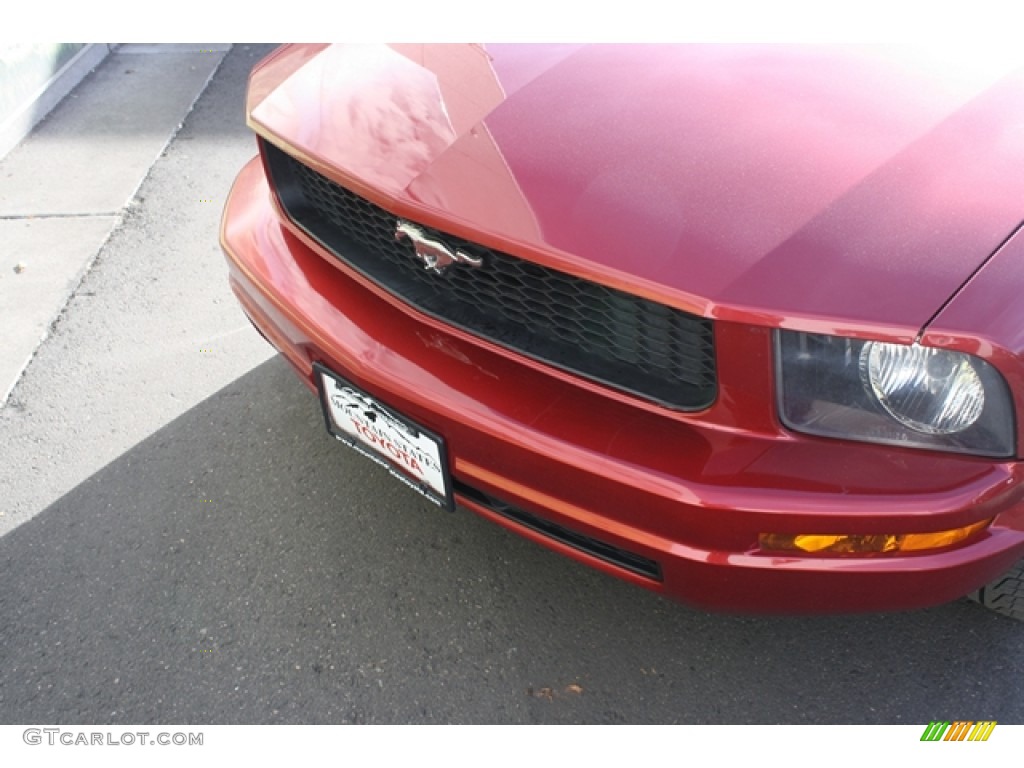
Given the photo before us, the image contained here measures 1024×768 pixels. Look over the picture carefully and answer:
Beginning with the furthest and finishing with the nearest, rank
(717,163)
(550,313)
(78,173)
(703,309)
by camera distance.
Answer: (78,173) < (550,313) < (717,163) < (703,309)

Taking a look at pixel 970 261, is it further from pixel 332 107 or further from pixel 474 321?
pixel 332 107

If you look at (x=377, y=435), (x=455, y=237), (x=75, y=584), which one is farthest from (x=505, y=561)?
(x=75, y=584)

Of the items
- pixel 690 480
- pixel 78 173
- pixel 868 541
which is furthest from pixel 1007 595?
pixel 78 173

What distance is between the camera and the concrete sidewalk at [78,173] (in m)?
3.13

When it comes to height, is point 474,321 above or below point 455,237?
below

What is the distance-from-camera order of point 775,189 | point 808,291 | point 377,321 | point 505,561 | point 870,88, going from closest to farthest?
point 808,291
point 775,189
point 870,88
point 377,321
point 505,561

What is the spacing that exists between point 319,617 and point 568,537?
697mm

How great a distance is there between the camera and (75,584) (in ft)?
6.98

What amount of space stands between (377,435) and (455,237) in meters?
0.46

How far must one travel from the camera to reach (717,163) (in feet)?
4.81

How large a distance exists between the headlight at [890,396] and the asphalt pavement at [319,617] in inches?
26.5

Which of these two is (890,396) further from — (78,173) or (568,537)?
(78,173)

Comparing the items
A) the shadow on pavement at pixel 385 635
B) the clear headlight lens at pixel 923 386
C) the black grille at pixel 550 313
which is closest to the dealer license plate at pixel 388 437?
the black grille at pixel 550 313
